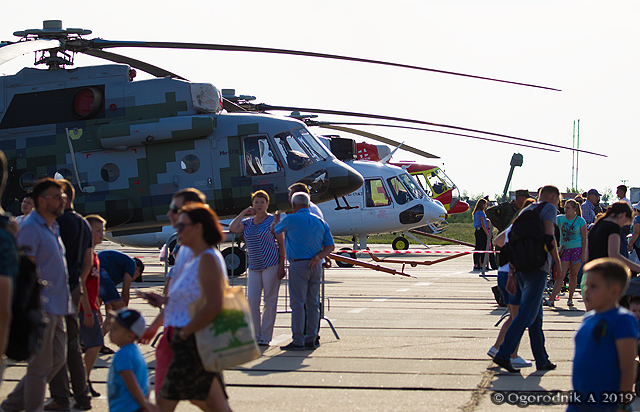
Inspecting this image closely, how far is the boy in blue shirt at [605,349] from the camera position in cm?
416

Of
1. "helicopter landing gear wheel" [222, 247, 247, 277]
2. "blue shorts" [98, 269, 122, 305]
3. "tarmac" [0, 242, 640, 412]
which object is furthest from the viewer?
"helicopter landing gear wheel" [222, 247, 247, 277]

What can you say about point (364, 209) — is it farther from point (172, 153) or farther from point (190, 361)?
point (190, 361)

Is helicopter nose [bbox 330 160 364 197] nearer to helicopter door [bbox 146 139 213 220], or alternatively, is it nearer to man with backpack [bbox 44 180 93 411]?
helicopter door [bbox 146 139 213 220]

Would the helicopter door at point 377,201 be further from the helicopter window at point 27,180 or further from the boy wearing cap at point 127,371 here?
the boy wearing cap at point 127,371

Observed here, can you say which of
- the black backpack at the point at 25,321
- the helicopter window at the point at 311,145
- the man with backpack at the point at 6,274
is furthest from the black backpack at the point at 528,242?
the helicopter window at the point at 311,145

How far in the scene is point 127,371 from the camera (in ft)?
15.3

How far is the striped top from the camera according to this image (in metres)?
8.92

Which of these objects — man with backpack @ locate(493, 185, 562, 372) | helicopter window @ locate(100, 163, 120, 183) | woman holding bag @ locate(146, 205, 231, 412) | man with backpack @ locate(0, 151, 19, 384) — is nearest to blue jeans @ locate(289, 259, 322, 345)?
man with backpack @ locate(493, 185, 562, 372)

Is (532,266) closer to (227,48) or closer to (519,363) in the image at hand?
(519,363)

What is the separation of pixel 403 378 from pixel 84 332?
2950 millimetres

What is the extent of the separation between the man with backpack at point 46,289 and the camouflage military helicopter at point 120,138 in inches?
340

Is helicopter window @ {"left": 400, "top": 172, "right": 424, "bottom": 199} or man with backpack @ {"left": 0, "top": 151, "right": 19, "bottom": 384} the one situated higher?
man with backpack @ {"left": 0, "top": 151, "right": 19, "bottom": 384}

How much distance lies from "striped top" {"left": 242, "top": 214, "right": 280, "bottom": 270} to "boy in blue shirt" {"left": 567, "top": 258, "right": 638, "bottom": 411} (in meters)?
5.05

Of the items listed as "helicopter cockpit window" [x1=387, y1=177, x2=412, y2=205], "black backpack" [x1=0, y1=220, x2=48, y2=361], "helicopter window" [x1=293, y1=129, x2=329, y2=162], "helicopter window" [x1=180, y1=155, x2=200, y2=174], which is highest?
"helicopter window" [x1=293, y1=129, x2=329, y2=162]
